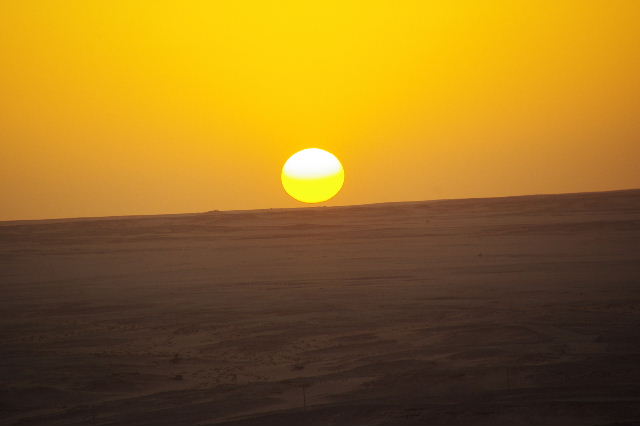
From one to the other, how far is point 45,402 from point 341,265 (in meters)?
7.94

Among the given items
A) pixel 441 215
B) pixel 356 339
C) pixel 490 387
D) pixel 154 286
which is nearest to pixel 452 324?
pixel 356 339

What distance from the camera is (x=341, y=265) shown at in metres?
12.5

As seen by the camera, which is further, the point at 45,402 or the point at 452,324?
the point at 452,324

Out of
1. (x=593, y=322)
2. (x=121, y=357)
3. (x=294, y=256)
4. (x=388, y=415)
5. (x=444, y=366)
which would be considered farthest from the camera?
(x=294, y=256)

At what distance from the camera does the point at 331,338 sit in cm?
634

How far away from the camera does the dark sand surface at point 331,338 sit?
4508mm

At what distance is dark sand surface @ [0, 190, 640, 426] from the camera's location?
4508mm

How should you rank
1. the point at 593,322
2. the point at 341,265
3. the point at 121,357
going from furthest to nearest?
the point at 341,265 → the point at 593,322 → the point at 121,357

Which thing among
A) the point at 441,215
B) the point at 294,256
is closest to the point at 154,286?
the point at 294,256

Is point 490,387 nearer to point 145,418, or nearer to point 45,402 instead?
point 145,418

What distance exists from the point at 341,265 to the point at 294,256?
2.37 m

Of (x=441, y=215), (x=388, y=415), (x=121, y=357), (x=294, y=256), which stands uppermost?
(x=441, y=215)

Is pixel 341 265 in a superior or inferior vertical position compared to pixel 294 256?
inferior

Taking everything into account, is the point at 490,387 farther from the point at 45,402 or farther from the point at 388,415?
the point at 45,402
